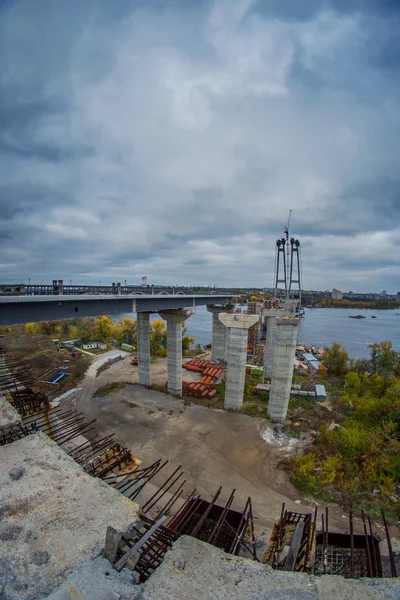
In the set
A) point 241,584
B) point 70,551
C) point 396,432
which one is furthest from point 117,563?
point 396,432

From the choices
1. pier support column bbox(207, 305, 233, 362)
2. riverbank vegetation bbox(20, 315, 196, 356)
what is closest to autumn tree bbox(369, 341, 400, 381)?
pier support column bbox(207, 305, 233, 362)

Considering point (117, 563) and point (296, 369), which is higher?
point (117, 563)

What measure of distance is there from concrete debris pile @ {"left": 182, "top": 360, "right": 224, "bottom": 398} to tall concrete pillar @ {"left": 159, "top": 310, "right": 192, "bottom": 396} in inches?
43.1

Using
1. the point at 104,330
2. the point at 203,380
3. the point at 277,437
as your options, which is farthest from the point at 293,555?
the point at 104,330

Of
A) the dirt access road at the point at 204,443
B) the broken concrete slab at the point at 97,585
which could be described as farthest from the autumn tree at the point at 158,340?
the broken concrete slab at the point at 97,585

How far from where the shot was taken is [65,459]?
7902 millimetres

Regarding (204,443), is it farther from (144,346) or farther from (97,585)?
(97,585)

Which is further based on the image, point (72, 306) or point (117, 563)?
point (72, 306)

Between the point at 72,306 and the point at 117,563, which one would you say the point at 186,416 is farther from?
the point at 117,563

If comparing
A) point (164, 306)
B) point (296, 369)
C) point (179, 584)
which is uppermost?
point (164, 306)

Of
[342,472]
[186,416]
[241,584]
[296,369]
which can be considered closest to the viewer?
[241,584]

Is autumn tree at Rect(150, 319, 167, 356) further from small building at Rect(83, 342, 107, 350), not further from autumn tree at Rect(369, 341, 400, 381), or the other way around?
autumn tree at Rect(369, 341, 400, 381)

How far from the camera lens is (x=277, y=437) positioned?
19.4 m

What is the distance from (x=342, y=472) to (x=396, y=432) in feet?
19.0
